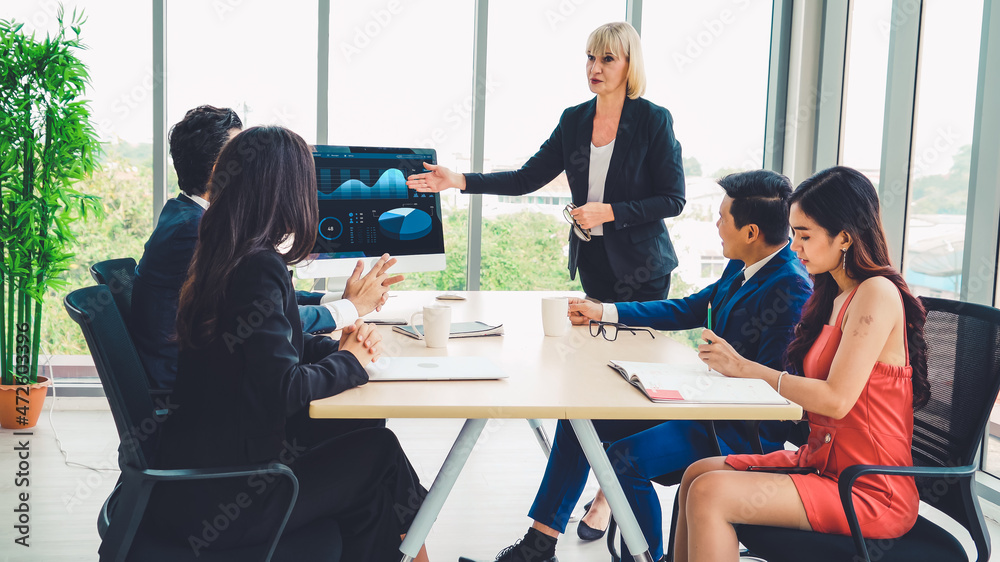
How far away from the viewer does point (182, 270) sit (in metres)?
1.76

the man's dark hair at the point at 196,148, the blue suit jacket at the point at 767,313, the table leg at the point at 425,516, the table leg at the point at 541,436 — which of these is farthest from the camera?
the table leg at the point at 541,436

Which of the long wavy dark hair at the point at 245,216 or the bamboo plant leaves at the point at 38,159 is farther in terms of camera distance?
the bamboo plant leaves at the point at 38,159

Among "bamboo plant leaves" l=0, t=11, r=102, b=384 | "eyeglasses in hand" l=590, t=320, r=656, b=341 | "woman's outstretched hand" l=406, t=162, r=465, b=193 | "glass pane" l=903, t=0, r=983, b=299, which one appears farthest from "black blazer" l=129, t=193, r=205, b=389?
"glass pane" l=903, t=0, r=983, b=299

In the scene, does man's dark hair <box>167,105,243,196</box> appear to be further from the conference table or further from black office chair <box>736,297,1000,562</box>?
black office chair <box>736,297,1000,562</box>

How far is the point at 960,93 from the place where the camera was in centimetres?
293

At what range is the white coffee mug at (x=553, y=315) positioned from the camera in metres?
2.04

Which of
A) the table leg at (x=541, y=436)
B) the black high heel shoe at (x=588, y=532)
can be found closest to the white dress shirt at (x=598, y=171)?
the table leg at (x=541, y=436)

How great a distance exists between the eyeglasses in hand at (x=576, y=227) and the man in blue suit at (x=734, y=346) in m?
0.66

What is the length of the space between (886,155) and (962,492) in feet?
7.37

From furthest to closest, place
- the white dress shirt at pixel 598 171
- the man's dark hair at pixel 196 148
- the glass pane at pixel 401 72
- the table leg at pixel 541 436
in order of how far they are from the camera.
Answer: the glass pane at pixel 401 72, the white dress shirt at pixel 598 171, the table leg at pixel 541 436, the man's dark hair at pixel 196 148

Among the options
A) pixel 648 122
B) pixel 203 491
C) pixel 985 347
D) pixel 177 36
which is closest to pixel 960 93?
pixel 648 122

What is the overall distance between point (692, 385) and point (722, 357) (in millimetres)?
139

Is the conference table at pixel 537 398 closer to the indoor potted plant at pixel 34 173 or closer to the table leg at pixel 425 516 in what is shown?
the table leg at pixel 425 516

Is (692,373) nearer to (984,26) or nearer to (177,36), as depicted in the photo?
(984,26)
